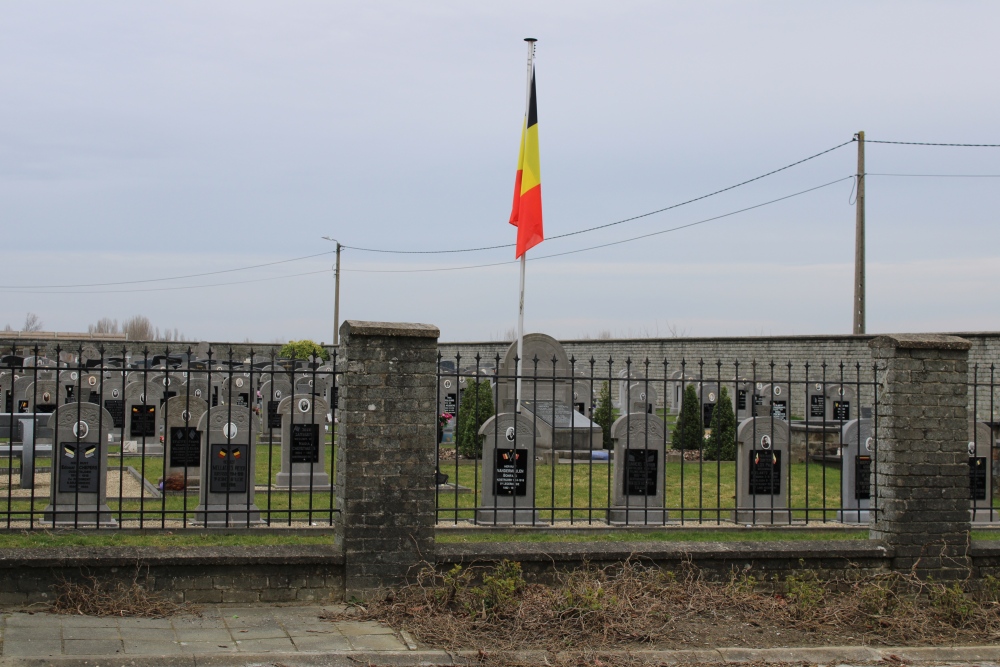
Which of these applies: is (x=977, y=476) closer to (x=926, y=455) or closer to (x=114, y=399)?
(x=926, y=455)

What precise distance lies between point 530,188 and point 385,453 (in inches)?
252

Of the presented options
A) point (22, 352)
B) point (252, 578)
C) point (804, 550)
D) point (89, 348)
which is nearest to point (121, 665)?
point (252, 578)

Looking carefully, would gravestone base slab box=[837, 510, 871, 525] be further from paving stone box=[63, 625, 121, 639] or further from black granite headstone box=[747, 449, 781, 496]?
paving stone box=[63, 625, 121, 639]

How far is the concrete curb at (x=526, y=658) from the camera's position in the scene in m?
5.57

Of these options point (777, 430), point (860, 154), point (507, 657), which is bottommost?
point (507, 657)

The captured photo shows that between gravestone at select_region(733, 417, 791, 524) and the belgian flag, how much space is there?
3546mm

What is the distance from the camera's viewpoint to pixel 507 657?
19.7 feet

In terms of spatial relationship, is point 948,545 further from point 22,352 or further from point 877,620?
point 22,352

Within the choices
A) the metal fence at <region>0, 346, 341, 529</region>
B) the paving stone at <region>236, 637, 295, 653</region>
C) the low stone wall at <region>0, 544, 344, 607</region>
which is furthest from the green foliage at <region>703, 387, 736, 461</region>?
the paving stone at <region>236, 637, 295, 653</region>

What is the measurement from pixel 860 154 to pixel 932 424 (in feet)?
66.0

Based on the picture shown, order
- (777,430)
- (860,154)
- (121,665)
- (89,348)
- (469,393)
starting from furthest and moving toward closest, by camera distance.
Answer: (89,348), (860,154), (469,393), (777,430), (121,665)

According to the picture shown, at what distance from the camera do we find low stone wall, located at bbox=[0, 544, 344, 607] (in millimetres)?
6422

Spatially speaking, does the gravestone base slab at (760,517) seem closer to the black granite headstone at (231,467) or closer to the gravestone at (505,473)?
the gravestone at (505,473)

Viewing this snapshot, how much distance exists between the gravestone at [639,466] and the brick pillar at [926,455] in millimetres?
2882
